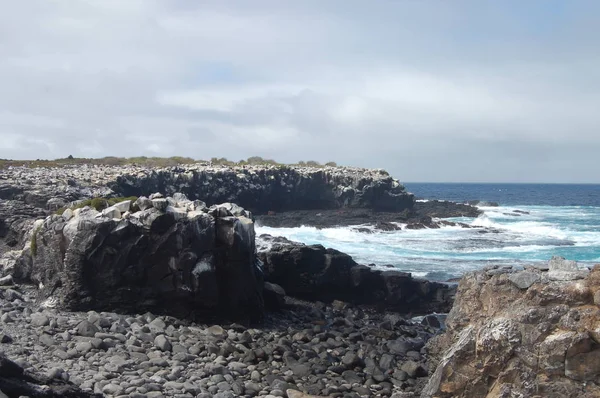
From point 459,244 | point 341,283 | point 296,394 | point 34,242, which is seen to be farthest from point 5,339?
point 459,244

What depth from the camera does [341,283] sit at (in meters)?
25.5

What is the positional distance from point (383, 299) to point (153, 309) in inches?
444

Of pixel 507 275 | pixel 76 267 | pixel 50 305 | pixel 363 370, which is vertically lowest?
pixel 363 370

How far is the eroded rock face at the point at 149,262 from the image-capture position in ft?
59.4

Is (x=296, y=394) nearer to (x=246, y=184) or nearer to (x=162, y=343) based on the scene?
(x=162, y=343)

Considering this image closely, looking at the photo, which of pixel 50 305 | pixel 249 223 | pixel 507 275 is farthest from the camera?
pixel 249 223

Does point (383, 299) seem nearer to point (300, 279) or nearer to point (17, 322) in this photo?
point (300, 279)

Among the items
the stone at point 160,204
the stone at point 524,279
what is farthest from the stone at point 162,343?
the stone at point 524,279

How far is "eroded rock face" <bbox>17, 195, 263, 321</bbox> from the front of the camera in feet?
59.4

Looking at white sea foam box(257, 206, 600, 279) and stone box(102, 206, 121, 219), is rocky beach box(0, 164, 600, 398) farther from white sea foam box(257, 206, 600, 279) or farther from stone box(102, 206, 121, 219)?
white sea foam box(257, 206, 600, 279)

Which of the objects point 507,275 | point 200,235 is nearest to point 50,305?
point 200,235

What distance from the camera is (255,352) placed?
15.8 m

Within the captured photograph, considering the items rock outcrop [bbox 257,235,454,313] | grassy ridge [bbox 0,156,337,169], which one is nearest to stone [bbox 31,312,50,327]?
rock outcrop [bbox 257,235,454,313]

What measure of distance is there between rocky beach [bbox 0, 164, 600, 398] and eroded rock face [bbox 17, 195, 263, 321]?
4 cm
